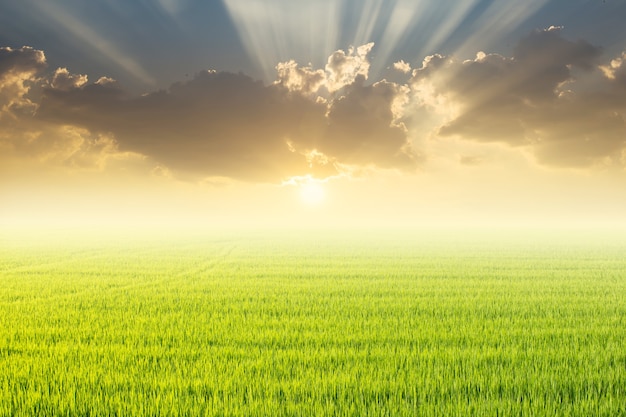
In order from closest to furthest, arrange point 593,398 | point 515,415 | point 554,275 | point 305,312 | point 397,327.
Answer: point 515,415, point 593,398, point 397,327, point 305,312, point 554,275

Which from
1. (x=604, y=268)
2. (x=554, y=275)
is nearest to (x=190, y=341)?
(x=554, y=275)

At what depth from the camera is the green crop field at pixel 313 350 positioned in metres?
6.90

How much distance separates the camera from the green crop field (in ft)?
22.6

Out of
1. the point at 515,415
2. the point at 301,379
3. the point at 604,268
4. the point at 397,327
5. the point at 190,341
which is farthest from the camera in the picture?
the point at 604,268

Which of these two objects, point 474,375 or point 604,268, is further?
point 604,268

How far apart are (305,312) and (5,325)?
7.66 meters

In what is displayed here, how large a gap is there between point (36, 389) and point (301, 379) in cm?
406

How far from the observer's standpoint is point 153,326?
12.0 m

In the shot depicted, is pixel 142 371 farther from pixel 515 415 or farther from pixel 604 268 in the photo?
pixel 604 268

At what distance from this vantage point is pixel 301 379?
306 inches

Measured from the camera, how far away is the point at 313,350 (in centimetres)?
952

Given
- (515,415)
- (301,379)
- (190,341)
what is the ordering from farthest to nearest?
(190,341) < (301,379) < (515,415)

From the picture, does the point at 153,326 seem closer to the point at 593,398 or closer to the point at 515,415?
the point at 515,415

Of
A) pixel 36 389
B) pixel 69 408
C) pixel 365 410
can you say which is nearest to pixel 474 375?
pixel 365 410
